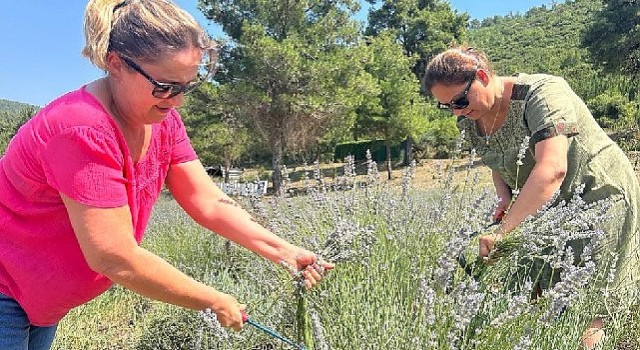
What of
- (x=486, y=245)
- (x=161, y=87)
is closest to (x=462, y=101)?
(x=486, y=245)

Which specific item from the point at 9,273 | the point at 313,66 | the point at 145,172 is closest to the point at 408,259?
the point at 145,172

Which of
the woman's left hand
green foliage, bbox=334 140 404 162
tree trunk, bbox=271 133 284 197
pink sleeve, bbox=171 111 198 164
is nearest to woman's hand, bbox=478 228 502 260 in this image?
the woman's left hand

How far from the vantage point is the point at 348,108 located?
66.5 feet

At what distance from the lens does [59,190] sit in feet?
4.38

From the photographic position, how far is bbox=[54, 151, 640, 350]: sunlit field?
1.53 meters

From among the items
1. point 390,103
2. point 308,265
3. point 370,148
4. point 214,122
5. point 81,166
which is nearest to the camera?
point 81,166

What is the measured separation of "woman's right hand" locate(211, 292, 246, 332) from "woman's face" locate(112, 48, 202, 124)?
481 mm

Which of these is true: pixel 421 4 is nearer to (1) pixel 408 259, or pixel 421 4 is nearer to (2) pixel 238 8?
(2) pixel 238 8

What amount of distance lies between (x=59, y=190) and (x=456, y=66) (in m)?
1.46

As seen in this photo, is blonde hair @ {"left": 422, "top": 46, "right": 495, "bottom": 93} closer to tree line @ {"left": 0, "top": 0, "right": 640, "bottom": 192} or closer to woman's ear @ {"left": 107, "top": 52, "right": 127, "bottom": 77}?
woman's ear @ {"left": 107, "top": 52, "right": 127, "bottom": 77}

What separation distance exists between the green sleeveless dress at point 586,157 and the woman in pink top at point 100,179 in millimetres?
1043

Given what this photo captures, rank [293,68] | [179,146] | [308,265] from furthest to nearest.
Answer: [293,68] → [179,146] → [308,265]

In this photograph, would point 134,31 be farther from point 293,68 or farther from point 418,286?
point 293,68

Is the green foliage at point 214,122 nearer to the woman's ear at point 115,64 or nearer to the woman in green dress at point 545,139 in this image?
the woman in green dress at point 545,139
